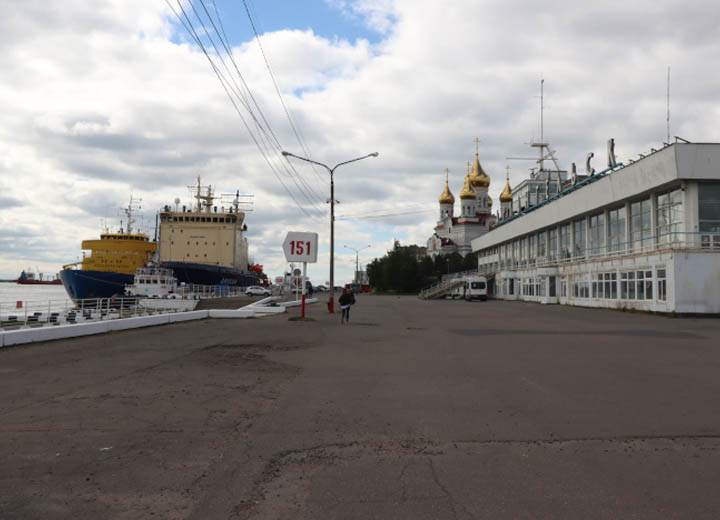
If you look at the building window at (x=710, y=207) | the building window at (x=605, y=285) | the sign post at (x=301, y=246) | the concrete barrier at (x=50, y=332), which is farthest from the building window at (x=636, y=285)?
the concrete barrier at (x=50, y=332)

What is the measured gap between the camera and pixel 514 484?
3.87 m

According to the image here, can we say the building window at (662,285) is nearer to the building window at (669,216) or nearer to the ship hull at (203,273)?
the building window at (669,216)

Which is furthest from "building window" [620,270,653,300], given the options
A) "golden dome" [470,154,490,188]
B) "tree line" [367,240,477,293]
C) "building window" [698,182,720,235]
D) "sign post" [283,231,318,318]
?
"golden dome" [470,154,490,188]

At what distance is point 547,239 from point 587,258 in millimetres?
12630

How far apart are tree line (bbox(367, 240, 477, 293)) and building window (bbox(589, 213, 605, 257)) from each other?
5169 centimetres

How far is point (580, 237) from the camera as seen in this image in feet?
143

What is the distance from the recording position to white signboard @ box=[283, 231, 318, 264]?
991 inches

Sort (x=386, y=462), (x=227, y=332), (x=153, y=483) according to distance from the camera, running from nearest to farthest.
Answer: (x=153, y=483) → (x=386, y=462) → (x=227, y=332)

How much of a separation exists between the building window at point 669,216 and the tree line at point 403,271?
61.0 metres

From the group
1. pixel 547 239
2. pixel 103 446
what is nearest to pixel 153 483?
pixel 103 446

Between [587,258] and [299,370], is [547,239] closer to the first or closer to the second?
[587,258]

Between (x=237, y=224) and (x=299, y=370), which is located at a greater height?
(x=237, y=224)

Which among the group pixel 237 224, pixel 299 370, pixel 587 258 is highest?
pixel 237 224

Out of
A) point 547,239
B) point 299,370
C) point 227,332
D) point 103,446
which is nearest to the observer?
point 103,446
